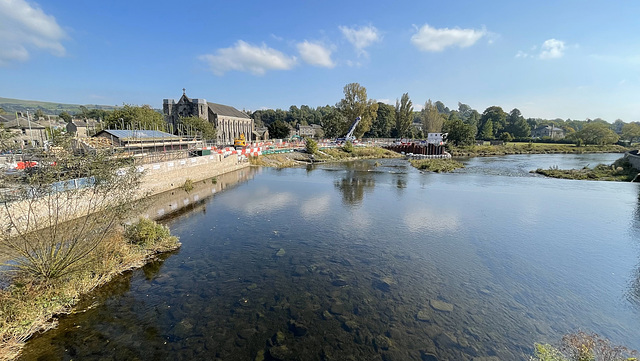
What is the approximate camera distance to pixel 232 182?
108 feet

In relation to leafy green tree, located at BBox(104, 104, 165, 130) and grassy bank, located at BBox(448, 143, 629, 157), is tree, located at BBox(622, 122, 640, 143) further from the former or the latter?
leafy green tree, located at BBox(104, 104, 165, 130)

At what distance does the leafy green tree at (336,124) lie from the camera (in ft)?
275

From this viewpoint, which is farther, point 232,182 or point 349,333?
point 232,182

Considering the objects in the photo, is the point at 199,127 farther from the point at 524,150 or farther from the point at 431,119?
the point at 524,150

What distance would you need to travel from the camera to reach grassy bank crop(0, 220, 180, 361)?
294 inches

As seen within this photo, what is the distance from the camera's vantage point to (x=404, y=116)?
98750 mm

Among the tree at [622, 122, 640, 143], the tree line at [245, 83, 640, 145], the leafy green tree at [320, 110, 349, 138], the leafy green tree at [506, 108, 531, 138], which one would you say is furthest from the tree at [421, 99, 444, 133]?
the tree at [622, 122, 640, 143]

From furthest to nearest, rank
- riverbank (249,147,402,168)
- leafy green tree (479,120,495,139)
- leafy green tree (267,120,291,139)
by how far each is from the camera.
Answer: leafy green tree (479,120,495,139) < leafy green tree (267,120,291,139) < riverbank (249,147,402,168)

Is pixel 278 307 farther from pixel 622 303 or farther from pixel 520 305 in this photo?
pixel 622 303

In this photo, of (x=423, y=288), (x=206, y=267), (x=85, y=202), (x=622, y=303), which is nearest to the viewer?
(x=622, y=303)

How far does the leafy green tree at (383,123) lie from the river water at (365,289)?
82747 millimetres

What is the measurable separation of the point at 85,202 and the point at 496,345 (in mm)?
21071

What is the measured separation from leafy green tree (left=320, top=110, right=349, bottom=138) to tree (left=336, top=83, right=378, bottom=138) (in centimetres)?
262

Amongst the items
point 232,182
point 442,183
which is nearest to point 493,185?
point 442,183
